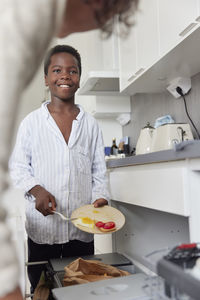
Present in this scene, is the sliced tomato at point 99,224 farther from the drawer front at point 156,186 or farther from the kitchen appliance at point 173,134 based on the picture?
the kitchen appliance at point 173,134

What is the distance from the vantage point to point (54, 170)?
0.79m

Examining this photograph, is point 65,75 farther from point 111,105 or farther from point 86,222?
point 111,105

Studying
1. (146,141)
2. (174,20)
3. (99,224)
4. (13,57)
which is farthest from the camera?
(146,141)

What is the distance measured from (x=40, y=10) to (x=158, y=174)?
2.29ft

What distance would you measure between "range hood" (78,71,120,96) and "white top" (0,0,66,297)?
54.7 inches

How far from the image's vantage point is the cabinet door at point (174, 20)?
0.86 meters

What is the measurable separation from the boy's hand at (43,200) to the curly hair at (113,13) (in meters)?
0.58

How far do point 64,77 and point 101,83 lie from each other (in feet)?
3.08

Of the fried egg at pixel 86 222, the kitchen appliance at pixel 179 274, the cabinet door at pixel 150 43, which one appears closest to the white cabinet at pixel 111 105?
the cabinet door at pixel 150 43

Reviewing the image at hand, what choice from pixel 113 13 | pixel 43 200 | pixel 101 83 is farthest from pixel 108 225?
pixel 101 83

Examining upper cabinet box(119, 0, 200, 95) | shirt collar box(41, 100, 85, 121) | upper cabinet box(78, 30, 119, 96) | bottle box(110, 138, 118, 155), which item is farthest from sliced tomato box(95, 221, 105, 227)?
bottle box(110, 138, 118, 155)

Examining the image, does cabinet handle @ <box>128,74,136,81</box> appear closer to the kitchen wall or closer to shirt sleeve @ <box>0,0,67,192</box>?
the kitchen wall

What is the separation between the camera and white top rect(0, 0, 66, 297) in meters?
0.12

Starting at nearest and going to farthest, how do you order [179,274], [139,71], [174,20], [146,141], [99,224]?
[179,274] → [99,224] → [174,20] → [139,71] → [146,141]
